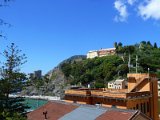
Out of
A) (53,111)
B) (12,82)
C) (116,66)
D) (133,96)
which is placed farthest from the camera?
(116,66)

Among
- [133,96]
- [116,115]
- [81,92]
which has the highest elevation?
[81,92]

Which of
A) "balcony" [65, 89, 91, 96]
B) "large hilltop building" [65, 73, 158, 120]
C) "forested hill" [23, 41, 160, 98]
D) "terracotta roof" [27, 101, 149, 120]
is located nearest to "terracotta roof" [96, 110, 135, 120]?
"terracotta roof" [27, 101, 149, 120]

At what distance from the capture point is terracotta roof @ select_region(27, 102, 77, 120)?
35.0 m

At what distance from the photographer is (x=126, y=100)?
39250 millimetres

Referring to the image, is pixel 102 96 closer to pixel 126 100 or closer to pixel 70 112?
pixel 126 100

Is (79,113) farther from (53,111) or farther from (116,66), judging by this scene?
(116,66)

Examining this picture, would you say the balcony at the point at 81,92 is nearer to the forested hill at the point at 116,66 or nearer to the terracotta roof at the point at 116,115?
the terracotta roof at the point at 116,115

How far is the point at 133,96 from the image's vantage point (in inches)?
1580

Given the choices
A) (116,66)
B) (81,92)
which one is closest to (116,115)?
(81,92)

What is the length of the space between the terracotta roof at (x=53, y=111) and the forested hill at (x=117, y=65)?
105m

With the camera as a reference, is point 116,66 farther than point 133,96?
Yes

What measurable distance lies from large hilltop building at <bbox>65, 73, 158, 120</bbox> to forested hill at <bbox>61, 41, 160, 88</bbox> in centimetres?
9707

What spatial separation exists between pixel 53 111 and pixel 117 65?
4995 inches

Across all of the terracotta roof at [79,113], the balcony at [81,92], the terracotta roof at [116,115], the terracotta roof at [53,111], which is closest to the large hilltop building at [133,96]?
the balcony at [81,92]
